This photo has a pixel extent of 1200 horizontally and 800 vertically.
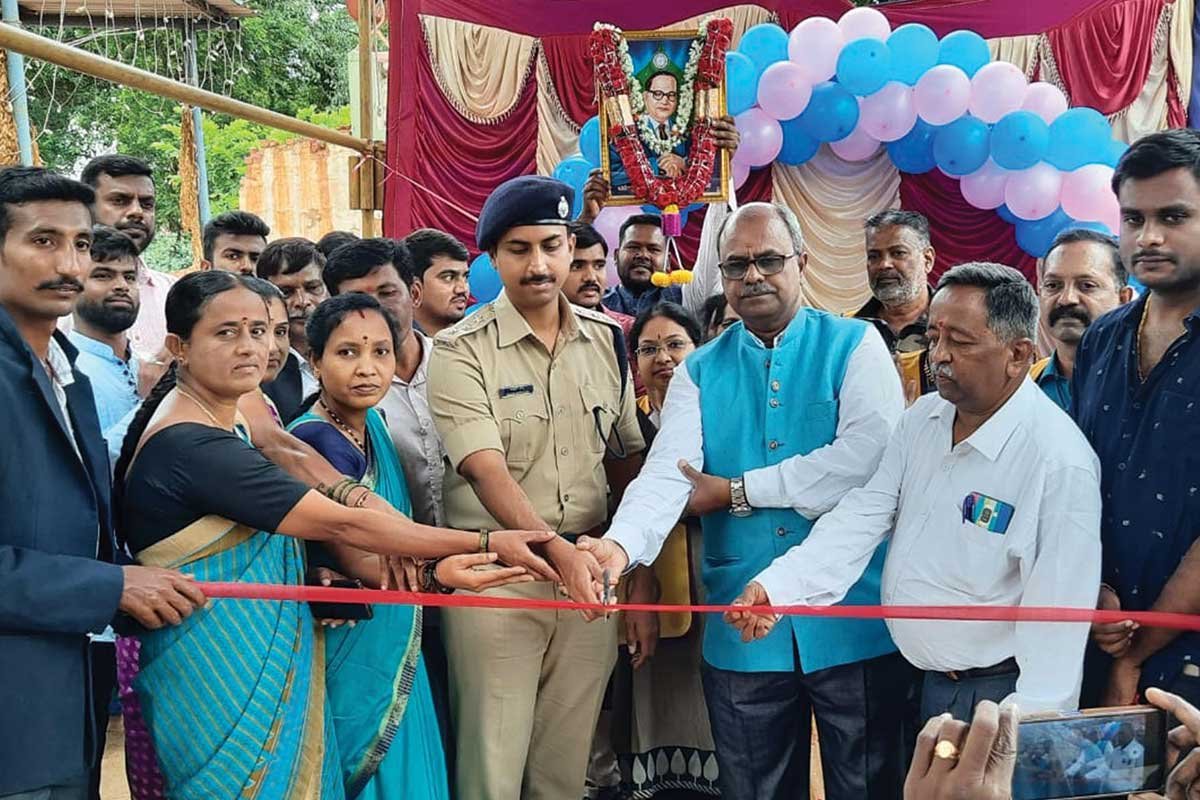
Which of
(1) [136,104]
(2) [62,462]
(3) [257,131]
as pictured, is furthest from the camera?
(3) [257,131]

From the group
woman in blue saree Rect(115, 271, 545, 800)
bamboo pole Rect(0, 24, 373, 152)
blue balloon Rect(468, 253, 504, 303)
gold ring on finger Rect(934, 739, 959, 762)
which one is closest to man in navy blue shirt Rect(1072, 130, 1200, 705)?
gold ring on finger Rect(934, 739, 959, 762)

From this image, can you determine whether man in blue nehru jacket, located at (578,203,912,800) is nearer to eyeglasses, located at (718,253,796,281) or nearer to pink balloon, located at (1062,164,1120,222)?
eyeglasses, located at (718,253,796,281)

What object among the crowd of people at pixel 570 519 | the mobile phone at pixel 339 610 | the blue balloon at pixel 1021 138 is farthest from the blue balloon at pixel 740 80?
the mobile phone at pixel 339 610

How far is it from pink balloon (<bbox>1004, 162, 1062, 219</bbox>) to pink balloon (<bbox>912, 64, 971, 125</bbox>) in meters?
0.61

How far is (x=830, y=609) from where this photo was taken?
2590mm

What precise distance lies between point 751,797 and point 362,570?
1.23 meters

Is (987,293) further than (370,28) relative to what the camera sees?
No

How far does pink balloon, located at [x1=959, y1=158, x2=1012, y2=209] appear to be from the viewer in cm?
765

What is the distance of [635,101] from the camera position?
16.6 feet

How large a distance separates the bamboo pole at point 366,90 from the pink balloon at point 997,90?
4.55 meters

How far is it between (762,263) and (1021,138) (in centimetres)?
505

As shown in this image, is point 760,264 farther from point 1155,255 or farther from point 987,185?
point 987,185

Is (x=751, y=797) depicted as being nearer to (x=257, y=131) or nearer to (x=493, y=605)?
(x=493, y=605)

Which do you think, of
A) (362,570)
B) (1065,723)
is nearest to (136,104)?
(362,570)
